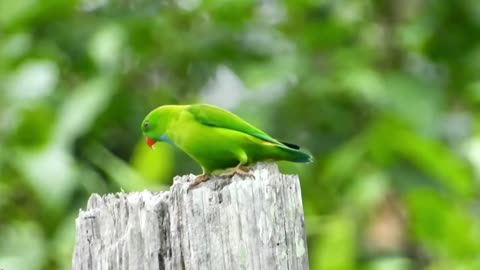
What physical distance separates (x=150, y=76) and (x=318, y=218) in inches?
45.0

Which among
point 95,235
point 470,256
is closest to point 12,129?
point 470,256

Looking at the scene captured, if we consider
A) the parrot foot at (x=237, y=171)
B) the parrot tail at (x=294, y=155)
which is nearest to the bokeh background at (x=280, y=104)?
the parrot tail at (x=294, y=155)

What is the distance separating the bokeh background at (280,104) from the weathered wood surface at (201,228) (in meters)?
1.92

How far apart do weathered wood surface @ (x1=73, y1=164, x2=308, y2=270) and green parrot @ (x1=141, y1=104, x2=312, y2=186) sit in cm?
24

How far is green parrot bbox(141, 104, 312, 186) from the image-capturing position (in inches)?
91.0

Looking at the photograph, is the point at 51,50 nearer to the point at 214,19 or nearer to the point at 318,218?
the point at 214,19

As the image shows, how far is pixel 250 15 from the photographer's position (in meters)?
5.16

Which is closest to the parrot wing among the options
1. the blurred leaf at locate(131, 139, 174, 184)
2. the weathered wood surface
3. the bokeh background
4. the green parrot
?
the green parrot

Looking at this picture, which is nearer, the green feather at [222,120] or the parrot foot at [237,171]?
the parrot foot at [237,171]

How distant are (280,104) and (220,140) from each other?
256cm

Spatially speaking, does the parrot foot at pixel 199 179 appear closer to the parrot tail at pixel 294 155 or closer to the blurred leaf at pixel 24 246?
the parrot tail at pixel 294 155

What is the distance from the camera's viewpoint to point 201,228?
1960 mm

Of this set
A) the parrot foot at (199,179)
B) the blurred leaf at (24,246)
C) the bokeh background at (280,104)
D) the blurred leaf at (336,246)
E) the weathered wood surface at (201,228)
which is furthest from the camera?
the bokeh background at (280,104)

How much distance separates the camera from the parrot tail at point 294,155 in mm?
2309
